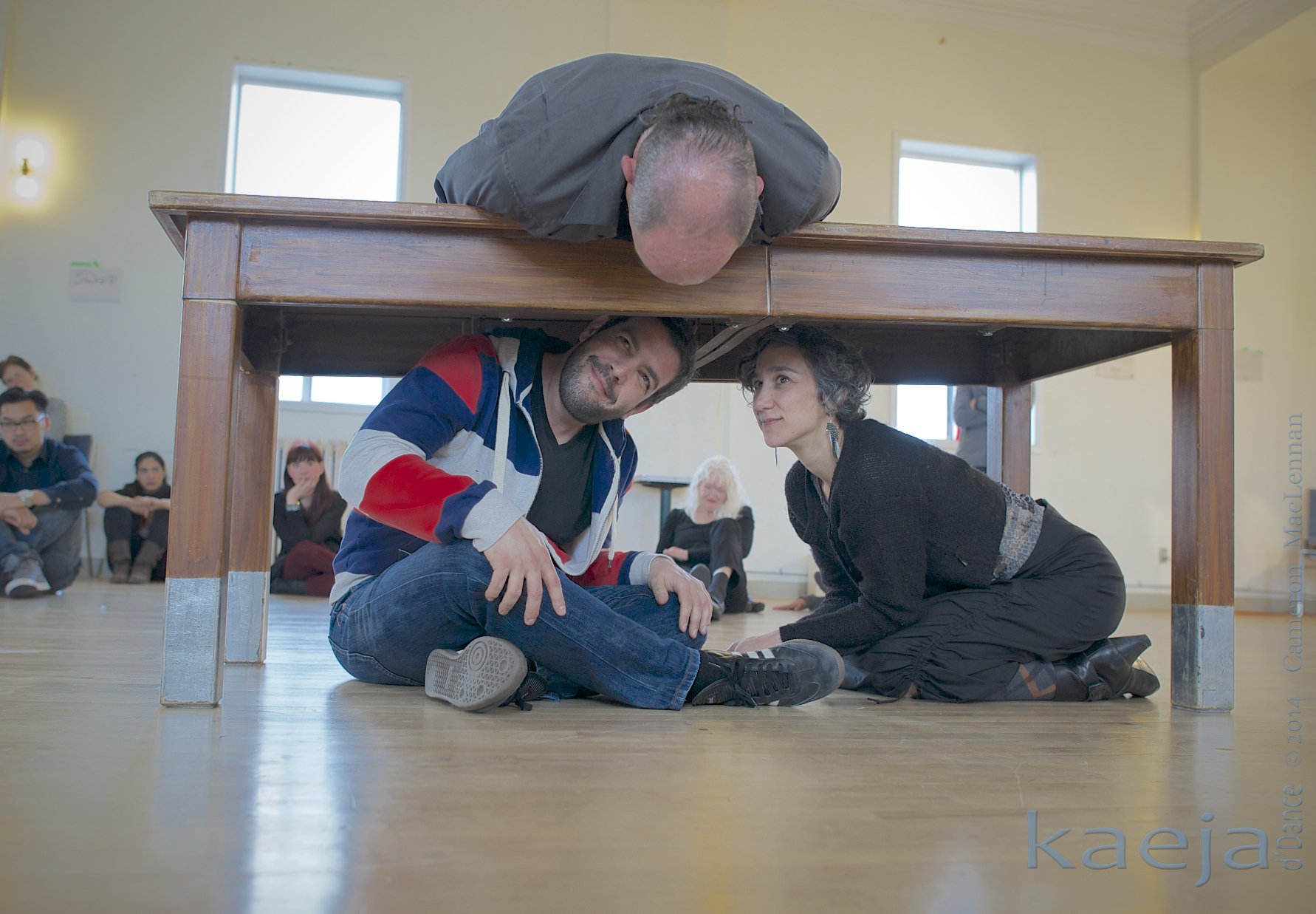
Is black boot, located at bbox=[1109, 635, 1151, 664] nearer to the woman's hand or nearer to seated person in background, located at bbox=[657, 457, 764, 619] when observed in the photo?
→ the woman's hand

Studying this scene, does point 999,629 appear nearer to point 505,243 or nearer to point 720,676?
point 720,676


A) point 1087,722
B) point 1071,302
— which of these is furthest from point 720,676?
point 1071,302

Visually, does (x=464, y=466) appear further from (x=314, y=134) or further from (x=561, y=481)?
(x=314, y=134)

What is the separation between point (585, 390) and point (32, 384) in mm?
5089

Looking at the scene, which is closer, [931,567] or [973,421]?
[931,567]

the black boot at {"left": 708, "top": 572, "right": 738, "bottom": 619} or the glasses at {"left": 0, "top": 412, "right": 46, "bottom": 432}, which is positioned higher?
the glasses at {"left": 0, "top": 412, "right": 46, "bottom": 432}

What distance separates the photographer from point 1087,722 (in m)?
1.54

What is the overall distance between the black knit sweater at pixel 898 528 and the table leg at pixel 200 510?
39.5 inches

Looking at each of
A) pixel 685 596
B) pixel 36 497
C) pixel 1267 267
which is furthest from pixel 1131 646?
pixel 1267 267

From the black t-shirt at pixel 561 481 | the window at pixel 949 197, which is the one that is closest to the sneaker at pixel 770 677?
the black t-shirt at pixel 561 481

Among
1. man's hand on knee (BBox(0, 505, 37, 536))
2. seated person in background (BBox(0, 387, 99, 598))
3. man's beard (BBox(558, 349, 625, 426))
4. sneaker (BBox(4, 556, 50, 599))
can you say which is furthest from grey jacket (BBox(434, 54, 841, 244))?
man's hand on knee (BBox(0, 505, 37, 536))

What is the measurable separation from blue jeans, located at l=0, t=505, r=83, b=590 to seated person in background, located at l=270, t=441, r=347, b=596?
2.91 ft

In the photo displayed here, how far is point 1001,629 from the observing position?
182cm

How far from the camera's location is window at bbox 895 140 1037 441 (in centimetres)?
668
